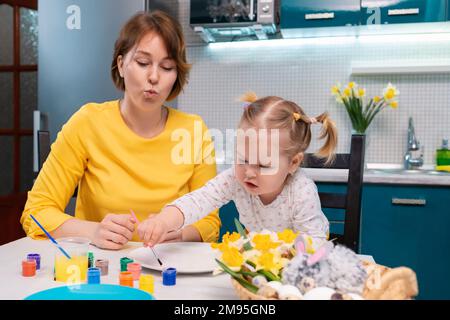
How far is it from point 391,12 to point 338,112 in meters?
0.70

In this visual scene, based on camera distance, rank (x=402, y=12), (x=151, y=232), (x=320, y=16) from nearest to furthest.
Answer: (x=151, y=232) → (x=402, y=12) → (x=320, y=16)

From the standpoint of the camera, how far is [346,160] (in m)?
1.49

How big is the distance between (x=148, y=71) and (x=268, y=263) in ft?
2.80

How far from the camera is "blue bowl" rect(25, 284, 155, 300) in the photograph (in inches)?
29.9

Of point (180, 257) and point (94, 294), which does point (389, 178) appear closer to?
point (180, 257)

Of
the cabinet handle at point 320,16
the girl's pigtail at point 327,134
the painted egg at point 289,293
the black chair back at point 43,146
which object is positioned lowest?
the painted egg at point 289,293

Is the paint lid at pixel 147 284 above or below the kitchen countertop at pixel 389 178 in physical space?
above

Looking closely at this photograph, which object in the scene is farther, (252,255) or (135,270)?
(135,270)

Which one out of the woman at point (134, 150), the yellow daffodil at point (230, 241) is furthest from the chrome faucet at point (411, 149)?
the yellow daffodil at point (230, 241)

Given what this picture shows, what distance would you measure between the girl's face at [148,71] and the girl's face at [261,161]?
31 centimetres

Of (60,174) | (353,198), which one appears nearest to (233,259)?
(353,198)

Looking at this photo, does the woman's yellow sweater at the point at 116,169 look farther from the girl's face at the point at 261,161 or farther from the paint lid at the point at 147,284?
the paint lid at the point at 147,284

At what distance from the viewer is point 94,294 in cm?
77

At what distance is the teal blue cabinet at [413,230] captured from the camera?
7.62ft
